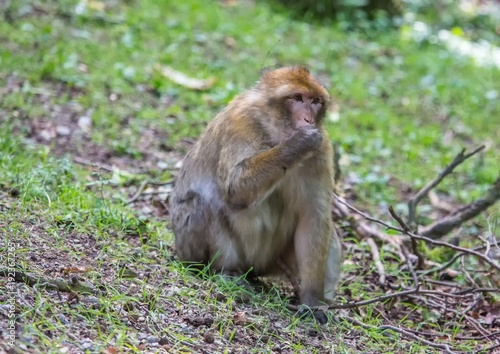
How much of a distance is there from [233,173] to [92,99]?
371cm

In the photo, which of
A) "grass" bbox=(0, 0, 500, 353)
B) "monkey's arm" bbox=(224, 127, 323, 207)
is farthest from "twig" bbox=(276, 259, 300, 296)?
"monkey's arm" bbox=(224, 127, 323, 207)

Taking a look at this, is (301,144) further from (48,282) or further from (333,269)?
(48,282)

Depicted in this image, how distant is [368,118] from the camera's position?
9641mm

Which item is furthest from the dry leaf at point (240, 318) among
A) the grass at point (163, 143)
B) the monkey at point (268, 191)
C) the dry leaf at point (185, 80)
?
the dry leaf at point (185, 80)

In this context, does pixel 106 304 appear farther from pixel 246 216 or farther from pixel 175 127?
pixel 175 127

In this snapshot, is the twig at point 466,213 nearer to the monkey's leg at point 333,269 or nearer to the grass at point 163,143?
the grass at point 163,143

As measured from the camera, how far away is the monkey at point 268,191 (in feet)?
16.2

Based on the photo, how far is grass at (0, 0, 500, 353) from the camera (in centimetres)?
438

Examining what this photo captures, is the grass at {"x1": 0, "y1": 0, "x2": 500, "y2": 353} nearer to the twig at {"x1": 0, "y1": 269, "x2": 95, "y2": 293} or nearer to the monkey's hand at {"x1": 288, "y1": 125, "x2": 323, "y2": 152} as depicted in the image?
the twig at {"x1": 0, "y1": 269, "x2": 95, "y2": 293}

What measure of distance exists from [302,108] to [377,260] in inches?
67.2

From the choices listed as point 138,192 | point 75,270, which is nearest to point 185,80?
point 138,192

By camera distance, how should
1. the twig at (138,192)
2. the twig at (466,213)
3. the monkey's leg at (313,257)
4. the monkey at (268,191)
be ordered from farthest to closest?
the twig at (138,192) < the twig at (466,213) < the monkey's leg at (313,257) < the monkey at (268,191)

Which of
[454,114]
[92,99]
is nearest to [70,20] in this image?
[92,99]

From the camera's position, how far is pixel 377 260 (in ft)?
20.2
